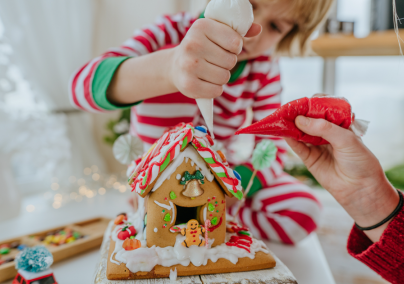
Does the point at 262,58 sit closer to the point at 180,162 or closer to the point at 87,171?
the point at 180,162

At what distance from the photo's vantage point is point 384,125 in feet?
6.27

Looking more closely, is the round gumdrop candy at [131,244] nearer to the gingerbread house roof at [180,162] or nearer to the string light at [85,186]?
the gingerbread house roof at [180,162]

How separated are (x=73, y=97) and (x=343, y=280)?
1059 mm

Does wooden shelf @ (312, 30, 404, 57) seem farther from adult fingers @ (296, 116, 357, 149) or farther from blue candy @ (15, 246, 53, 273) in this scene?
blue candy @ (15, 246, 53, 273)

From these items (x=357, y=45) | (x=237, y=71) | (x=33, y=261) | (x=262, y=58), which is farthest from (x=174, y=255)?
(x=357, y=45)

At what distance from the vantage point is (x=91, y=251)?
78 centimetres

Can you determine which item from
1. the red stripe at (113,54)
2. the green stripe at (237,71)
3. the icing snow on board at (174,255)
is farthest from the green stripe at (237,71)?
the icing snow on board at (174,255)

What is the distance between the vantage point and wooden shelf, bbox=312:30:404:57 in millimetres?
1493

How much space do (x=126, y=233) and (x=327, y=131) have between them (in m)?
0.38

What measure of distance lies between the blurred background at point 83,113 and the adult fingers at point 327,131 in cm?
79

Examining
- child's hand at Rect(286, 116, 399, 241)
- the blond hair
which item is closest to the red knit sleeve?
child's hand at Rect(286, 116, 399, 241)

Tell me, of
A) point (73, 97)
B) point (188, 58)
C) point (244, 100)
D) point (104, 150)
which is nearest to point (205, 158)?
point (188, 58)

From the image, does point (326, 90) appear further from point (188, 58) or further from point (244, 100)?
point (188, 58)

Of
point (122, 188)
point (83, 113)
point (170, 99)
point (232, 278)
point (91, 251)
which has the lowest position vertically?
point (122, 188)
